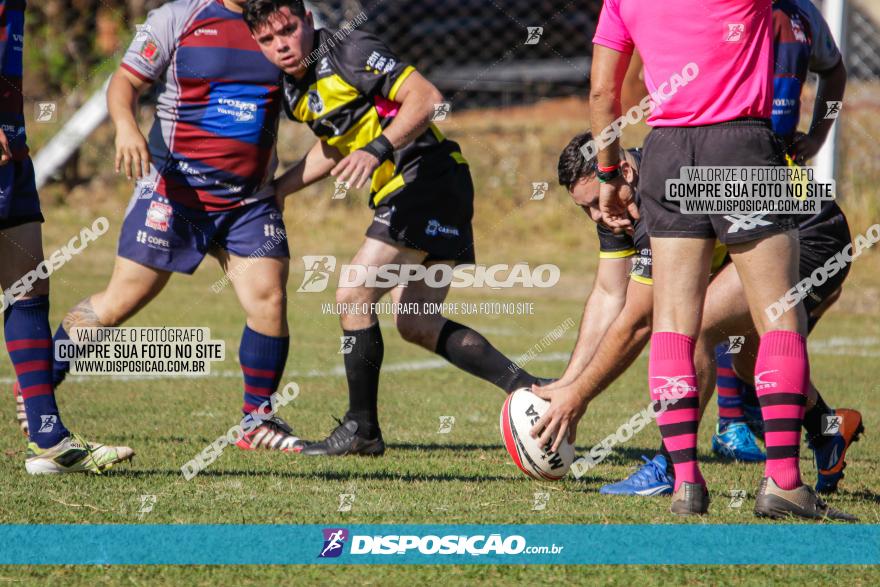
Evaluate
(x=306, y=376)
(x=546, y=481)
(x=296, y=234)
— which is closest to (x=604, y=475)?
(x=546, y=481)

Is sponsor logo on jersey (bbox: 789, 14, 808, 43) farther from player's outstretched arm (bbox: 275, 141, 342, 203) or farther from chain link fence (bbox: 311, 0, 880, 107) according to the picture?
chain link fence (bbox: 311, 0, 880, 107)

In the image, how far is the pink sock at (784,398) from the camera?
13.2ft

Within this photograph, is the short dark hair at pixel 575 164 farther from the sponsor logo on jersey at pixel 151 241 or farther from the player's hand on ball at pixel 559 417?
the sponsor logo on jersey at pixel 151 241

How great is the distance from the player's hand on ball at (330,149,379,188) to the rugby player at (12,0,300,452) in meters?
0.79

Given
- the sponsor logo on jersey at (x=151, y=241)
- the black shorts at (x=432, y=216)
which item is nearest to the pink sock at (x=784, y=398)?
the black shorts at (x=432, y=216)

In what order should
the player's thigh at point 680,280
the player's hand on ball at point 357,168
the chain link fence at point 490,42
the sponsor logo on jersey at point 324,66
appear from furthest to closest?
the chain link fence at point 490,42
the sponsor logo on jersey at point 324,66
the player's hand on ball at point 357,168
the player's thigh at point 680,280

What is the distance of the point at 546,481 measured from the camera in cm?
491

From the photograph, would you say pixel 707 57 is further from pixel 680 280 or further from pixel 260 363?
pixel 260 363

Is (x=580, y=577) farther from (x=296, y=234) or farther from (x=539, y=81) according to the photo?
(x=539, y=81)

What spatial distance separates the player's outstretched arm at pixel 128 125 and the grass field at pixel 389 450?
4.32 ft

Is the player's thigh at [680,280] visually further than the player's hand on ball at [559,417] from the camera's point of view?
No

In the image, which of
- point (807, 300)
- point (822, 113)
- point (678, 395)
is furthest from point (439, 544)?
point (822, 113)

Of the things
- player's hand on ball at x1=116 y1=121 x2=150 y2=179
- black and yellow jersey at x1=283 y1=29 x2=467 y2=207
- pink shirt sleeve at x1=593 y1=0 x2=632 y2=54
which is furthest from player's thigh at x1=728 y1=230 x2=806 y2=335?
player's hand on ball at x1=116 y1=121 x2=150 y2=179

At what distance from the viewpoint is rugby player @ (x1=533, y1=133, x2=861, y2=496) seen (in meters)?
4.67
